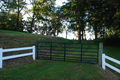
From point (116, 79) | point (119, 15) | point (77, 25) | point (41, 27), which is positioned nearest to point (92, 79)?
point (116, 79)

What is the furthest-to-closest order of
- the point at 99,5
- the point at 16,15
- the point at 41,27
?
1. the point at 41,27
2. the point at 16,15
3. the point at 99,5

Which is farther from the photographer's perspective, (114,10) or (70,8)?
(70,8)

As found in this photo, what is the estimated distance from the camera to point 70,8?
70.8ft

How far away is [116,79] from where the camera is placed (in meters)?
4.66

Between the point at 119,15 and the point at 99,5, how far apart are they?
743 cm

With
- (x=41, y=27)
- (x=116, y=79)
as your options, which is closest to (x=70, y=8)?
(x=116, y=79)

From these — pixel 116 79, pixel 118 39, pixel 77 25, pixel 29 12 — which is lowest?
pixel 116 79

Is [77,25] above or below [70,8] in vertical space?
below

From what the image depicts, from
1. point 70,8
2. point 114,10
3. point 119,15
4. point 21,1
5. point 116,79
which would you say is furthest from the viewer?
point 21,1

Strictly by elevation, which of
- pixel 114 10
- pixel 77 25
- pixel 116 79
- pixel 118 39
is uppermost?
pixel 114 10

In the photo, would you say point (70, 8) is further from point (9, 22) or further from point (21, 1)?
point (9, 22)

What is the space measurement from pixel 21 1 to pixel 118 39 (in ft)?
106

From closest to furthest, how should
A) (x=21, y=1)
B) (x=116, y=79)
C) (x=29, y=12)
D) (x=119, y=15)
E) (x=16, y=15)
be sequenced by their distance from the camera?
1. (x=116, y=79)
2. (x=119, y=15)
3. (x=21, y=1)
4. (x=16, y=15)
5. (x=29, y=12)

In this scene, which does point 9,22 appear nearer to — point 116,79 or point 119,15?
point 119,15
